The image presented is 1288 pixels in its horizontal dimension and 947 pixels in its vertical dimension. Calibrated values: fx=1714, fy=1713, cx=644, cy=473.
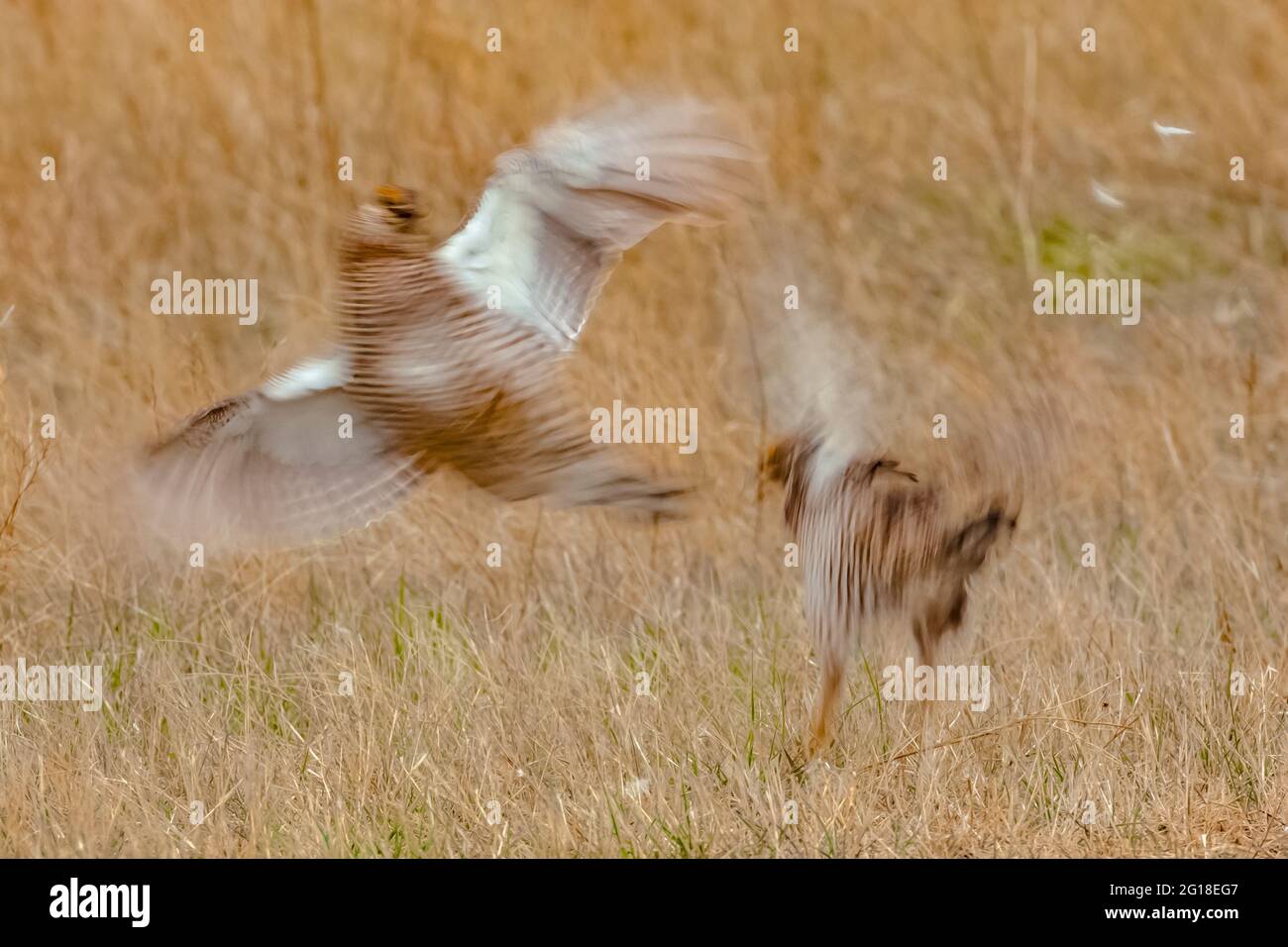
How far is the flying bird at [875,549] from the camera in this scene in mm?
3740

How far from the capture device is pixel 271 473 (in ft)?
14.1

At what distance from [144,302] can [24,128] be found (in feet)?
3.99

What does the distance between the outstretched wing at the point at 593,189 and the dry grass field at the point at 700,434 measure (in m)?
0.49

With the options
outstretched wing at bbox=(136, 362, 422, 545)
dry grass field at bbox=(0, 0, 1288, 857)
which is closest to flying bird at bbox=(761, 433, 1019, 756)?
dry grass field at bbox=(0, 0, 1288, 857)

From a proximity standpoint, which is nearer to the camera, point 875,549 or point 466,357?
point 875,549

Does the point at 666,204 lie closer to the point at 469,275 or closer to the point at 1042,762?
the point at 469,275

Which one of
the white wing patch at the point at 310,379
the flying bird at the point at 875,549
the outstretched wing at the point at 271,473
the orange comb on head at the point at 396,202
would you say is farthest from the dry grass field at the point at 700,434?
the orange comb on head at the point at 396,202

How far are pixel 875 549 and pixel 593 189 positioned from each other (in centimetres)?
115

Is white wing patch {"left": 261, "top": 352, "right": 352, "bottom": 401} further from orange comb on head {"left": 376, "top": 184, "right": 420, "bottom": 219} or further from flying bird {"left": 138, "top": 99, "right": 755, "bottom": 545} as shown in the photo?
orange comb on head {"left": 376, "top": 184, "right": 420, "bottom": 219}

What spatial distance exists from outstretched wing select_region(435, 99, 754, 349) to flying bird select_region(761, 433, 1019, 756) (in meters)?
0.73

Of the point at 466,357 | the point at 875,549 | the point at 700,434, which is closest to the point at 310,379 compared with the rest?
the point at 466,357

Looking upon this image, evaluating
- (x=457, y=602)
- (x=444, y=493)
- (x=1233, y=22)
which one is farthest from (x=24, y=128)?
(x=1233, y=22)

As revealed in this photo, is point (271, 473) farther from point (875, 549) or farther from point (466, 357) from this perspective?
point (875, 549)

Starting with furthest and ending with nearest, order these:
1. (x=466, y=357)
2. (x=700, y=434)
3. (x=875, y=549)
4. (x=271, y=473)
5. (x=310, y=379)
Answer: (x=700, y=434), (x=271, y=473), (x=310, y=379), (x=466, y=357), (x=875, y=549)
